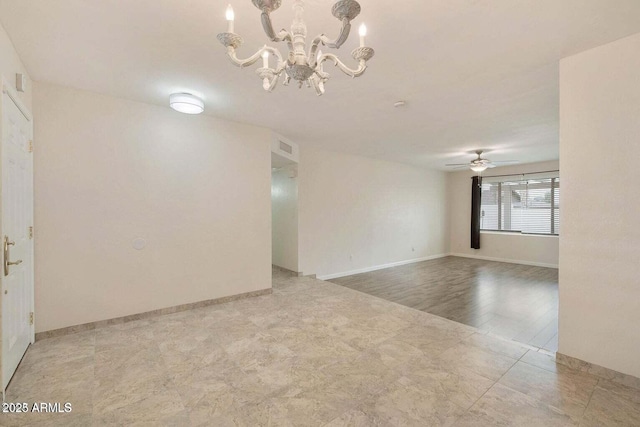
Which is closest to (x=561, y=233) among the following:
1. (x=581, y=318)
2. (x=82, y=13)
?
(x=581, y=318)

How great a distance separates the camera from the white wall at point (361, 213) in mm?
5590

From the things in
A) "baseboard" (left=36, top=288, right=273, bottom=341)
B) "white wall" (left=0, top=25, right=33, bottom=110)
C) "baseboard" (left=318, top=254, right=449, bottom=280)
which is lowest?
"baseboard" (left=318, top=254, right=449, bottom=280)

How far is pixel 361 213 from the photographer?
21.2ft

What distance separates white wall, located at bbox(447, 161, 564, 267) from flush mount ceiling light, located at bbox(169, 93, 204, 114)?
318 inches

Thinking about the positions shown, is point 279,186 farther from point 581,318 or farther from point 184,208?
point 581,318

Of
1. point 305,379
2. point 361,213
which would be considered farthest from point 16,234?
point 361,213

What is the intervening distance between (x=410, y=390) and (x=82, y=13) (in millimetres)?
3441

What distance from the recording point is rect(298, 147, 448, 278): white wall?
5.59 metres

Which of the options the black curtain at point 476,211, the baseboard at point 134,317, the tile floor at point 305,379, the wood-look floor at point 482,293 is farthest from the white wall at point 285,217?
the black curtain at point 476,211

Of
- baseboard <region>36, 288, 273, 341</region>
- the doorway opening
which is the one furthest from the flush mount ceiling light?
baseboard <region>36, 288, 273, 341</region>

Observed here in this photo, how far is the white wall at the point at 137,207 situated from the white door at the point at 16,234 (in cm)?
21

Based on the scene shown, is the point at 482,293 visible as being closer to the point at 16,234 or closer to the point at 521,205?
the point at 521,205

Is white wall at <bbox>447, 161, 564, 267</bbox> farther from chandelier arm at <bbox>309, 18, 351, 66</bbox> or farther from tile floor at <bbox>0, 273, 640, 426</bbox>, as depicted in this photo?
chandelier arm at <bbox>309, 18, 351, 66</bbox>

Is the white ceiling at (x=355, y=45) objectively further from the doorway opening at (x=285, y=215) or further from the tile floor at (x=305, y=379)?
the tile floor at (x=305, y=379)
